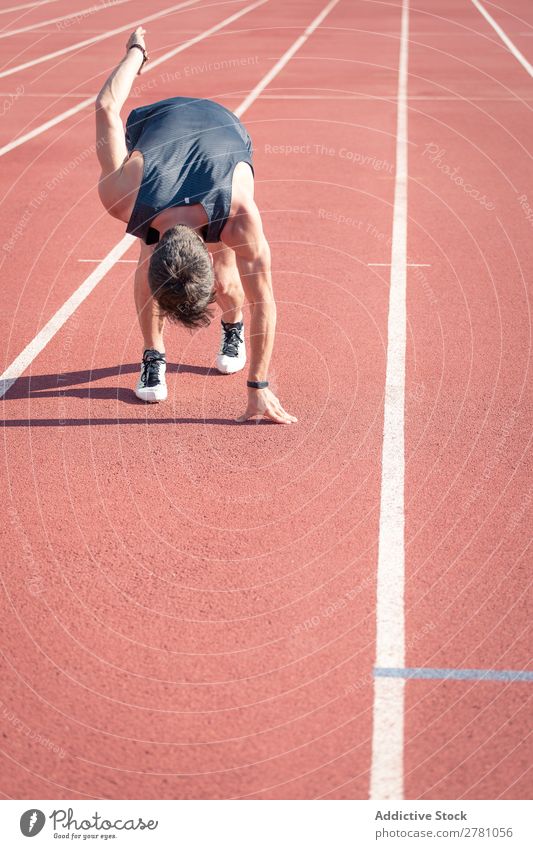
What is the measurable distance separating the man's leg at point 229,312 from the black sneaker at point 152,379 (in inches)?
19.8

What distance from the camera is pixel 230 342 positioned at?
6129 mm

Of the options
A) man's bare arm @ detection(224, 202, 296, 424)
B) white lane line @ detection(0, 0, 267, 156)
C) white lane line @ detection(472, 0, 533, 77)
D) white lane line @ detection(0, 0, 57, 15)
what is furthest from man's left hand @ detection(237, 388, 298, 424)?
white lane line @ detection(0, 0, 57, 15)

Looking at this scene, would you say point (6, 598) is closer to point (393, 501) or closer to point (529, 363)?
point (393, 501)

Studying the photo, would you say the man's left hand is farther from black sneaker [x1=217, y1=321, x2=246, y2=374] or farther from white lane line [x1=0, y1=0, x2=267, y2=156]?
white lane line [x1=0, y1=0, x2=267, y2=156]

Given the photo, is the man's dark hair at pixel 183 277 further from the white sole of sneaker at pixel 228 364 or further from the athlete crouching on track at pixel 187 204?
the white sole of sneaker at pixel 228 364

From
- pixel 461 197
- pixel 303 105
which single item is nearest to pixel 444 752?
pixel 461 197

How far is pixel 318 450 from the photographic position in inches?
205

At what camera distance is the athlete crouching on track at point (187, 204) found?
4.45m

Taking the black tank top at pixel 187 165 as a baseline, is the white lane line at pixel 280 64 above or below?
above

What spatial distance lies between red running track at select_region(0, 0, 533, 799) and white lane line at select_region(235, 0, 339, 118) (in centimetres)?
474

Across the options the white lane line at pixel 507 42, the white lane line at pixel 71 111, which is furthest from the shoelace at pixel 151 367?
→ the white lane line at pixel 507 42

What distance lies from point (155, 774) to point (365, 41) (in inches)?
800

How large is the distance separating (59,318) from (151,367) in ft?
5.09

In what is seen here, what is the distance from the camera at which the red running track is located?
10.9 ft
